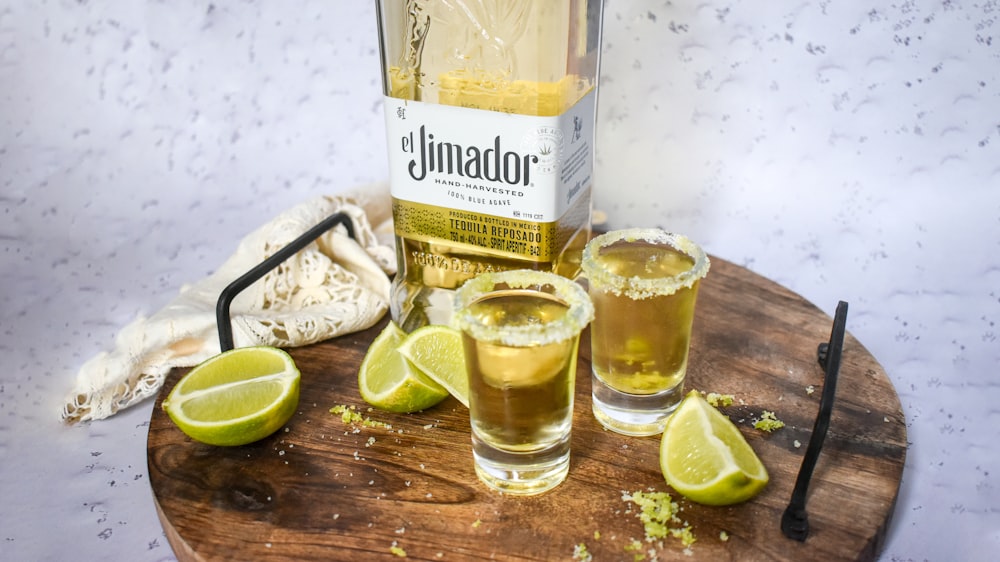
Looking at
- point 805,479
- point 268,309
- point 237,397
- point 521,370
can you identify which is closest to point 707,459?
point 805,479

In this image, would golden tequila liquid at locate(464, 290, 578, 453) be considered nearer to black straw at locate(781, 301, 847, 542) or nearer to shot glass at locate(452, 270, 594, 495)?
shot glass at locate(452, 270, 594, 495)

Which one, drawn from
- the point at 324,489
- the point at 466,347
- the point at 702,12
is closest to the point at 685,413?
the point at 466,347

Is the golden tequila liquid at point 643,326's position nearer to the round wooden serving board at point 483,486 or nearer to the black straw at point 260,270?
the round wooden serving board at point 483,486

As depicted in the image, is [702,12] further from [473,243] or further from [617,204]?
[473,243]

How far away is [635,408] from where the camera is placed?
0.89 m

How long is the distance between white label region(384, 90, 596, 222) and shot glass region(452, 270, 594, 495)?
158 millimetres

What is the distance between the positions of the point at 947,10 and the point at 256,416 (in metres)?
1.09

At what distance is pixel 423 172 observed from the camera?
974 millimetres

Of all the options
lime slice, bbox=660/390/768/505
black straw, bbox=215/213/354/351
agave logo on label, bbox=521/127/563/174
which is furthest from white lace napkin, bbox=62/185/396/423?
lime slice, bbox=660/390/768/505

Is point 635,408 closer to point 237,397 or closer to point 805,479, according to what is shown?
point 805,479

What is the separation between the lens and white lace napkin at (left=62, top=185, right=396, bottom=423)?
106 centimetres

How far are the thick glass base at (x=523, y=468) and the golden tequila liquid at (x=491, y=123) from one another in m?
0.23

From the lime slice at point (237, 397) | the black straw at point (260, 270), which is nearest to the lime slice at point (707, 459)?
the lime slice at point (237, 397)

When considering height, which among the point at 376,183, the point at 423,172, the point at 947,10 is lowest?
the point at 376,183
